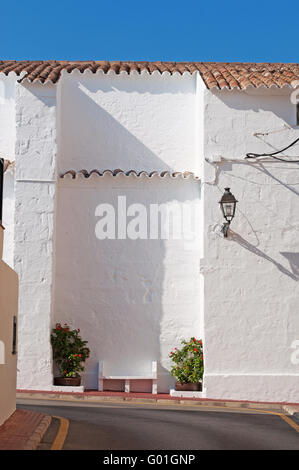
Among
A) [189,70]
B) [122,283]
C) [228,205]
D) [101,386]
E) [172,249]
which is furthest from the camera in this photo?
[189,70]

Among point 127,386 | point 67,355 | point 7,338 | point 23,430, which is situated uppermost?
point 7,338

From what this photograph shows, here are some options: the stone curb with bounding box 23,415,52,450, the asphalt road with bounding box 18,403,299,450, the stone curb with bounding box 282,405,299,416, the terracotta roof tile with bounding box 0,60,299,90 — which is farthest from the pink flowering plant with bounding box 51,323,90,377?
the terracotta roof tile with bounding box 0,60,299,90

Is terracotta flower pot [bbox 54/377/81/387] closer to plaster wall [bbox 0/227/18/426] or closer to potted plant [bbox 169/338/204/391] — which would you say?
potted plant [bbox 169/338/204/391]

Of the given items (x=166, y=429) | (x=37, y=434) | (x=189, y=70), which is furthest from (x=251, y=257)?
(x=37, y=434)

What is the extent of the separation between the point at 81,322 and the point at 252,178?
15.6ft

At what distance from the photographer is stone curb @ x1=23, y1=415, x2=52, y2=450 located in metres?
7.34

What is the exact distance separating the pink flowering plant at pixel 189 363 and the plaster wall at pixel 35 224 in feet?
8.59

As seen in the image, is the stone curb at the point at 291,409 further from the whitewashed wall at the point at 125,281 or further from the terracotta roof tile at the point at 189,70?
the terracotta roof tile at the point at 189,70

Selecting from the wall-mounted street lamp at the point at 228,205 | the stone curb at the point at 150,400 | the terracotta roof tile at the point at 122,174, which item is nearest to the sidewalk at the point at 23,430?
the stone curb at the point at 150,400

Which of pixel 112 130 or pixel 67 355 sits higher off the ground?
pixel 112 130

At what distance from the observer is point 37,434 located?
794cm

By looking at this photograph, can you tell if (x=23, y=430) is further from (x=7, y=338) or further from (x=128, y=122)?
(x=128, y=122)

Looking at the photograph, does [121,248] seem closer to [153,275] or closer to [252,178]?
[153,275]

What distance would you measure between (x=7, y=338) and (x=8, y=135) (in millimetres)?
7380
